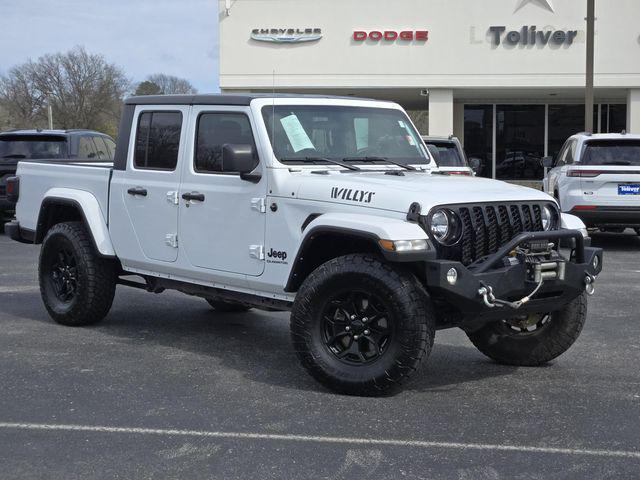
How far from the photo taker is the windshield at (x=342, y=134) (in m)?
6.53

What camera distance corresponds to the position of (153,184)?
7.20 meters

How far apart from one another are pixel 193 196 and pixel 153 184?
553 mm

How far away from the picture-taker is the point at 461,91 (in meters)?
29.7

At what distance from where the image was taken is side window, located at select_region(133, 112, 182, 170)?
23.4 feet

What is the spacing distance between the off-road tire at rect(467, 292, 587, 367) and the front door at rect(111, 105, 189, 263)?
7.94 feet

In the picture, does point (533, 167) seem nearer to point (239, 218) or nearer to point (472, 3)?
point (472, 3)

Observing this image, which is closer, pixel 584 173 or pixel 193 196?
pixel 193 196

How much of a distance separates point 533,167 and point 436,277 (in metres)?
27.6

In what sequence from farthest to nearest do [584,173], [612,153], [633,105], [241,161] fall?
[633,105] → [612,153] → [584,173] → [241,161]

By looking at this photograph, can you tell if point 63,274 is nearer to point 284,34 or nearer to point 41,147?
point 41,147

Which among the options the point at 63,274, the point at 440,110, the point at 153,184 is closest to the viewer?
the point at 153,184

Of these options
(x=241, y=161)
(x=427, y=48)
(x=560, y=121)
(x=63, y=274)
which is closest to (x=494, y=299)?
(x=241, y=161)

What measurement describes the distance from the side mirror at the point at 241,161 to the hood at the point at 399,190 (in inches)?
14.3

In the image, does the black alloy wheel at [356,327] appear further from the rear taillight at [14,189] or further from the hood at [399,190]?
the rear taillight at [14,189]
